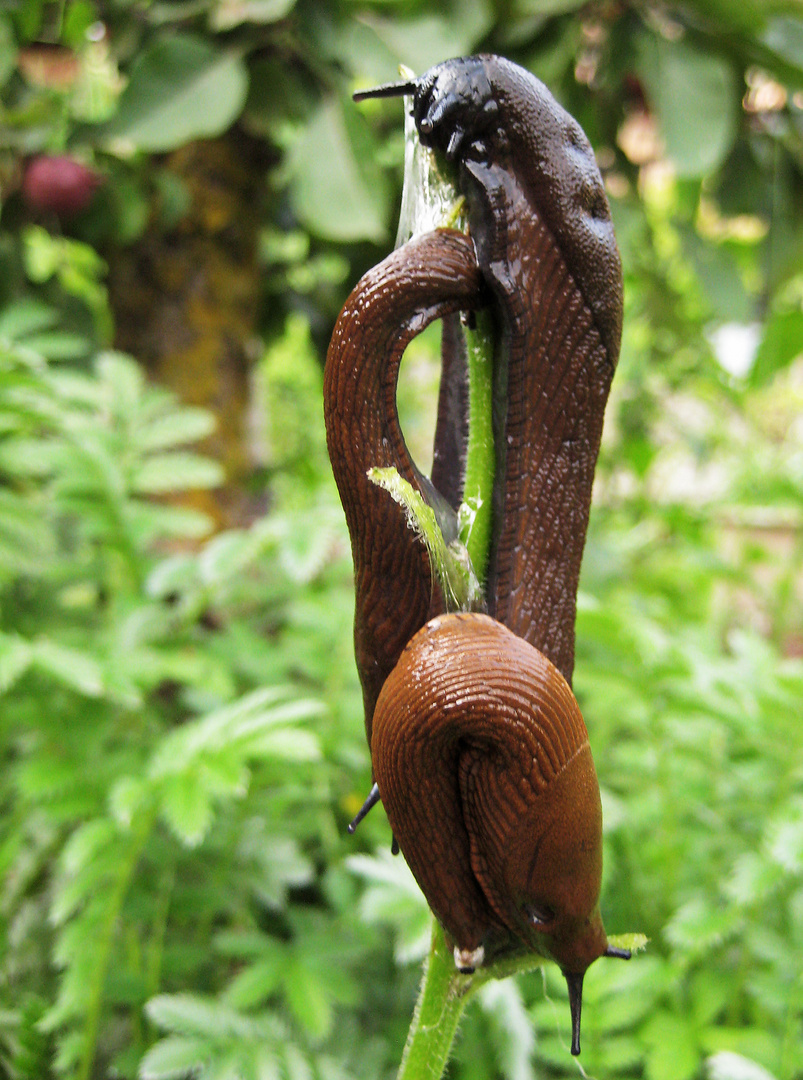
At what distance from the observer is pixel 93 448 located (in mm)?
1054

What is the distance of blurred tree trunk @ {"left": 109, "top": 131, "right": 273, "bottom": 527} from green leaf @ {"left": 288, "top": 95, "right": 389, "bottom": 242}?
35 centimetres

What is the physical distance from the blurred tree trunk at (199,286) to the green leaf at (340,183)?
0.35 meters

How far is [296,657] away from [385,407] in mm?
706

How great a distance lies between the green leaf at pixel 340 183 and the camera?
44.6 inches

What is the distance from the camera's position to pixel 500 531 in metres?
0.45

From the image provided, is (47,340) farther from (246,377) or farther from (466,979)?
(466,979)

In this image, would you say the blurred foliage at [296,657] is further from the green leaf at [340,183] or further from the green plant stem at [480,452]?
the green plant stem at [480,452]

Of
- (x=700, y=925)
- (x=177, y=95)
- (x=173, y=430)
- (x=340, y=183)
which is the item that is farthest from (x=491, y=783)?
(x=177, y=95)

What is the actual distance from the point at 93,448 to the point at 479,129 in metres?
0.77

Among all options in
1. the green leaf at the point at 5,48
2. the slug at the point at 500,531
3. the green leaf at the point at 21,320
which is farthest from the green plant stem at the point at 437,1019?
the green leaf at the point at 5,48

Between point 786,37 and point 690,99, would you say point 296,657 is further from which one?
point 786,37

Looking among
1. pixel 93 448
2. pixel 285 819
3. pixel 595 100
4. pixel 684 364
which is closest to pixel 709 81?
pixel 595 100

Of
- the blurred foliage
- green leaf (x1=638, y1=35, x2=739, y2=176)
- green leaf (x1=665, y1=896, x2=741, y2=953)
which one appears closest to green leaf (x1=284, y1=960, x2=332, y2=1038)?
the blurred foliage

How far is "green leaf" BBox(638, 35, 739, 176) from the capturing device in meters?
1.22
